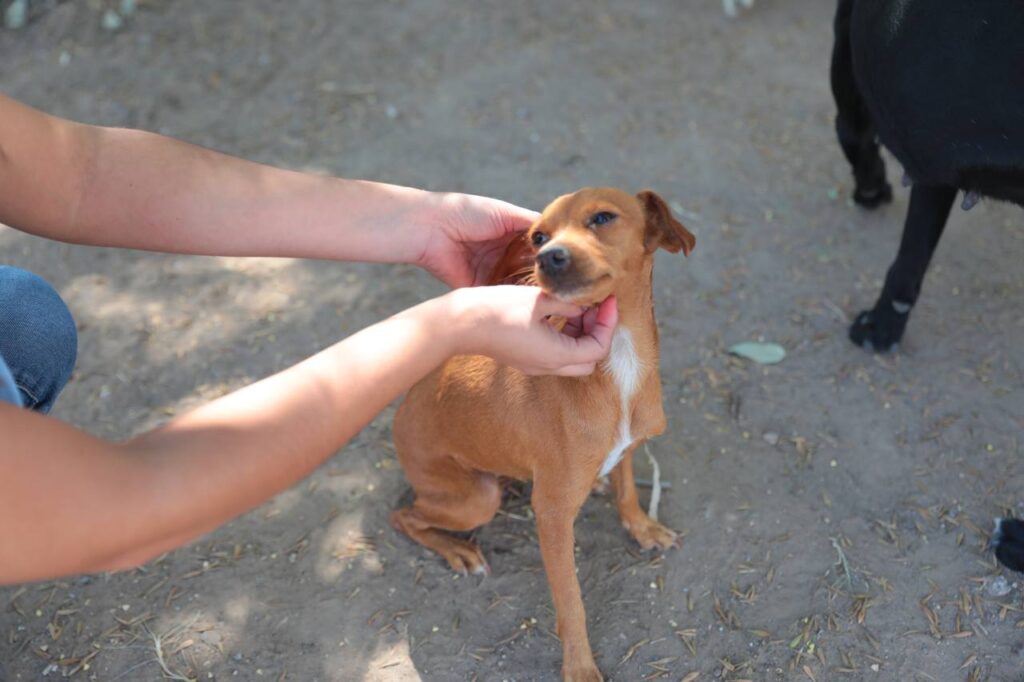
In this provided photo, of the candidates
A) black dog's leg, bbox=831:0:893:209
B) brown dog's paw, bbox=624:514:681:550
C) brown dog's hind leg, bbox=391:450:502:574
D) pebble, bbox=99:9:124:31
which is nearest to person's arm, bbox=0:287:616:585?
brown dog's hind leg, bbox=391:450:502:574

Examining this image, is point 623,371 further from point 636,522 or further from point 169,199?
point 169,199

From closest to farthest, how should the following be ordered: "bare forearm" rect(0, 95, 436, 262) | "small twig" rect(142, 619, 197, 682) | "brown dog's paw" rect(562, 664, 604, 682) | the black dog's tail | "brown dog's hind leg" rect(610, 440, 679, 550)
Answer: "bare forearm" rect(0, 95, 436, 262) → "brown dog's paw" rect(562, 664, 604, 682) → "small twig" rect(142, 619, 197, 682) → the black dog's tail → "brown dog's hind leg" rect(610, 440, 679, 550)

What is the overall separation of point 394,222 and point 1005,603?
2.37 metres

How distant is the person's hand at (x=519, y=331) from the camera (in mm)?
2289

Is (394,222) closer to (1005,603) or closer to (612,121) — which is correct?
(1005,603)

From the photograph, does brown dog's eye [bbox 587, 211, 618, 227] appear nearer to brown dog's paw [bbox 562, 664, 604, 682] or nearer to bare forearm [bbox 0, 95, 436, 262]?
bare forearm [bbox 0, 95, 436, 262]

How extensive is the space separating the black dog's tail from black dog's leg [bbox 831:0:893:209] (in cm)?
185

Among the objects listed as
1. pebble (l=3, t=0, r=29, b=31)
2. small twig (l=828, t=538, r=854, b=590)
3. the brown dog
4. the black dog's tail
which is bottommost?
small twig (l=828, t=538, r=854, b=590)

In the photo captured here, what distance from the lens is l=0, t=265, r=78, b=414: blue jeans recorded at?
2.61 metres

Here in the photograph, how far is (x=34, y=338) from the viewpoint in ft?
8.75

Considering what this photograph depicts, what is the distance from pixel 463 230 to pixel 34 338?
133cm

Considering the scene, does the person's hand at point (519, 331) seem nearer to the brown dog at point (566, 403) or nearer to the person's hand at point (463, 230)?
the brown dog at point (566, 403)

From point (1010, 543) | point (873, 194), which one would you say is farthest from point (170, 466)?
point (873, 194)

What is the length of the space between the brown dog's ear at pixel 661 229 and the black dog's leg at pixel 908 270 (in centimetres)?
146
